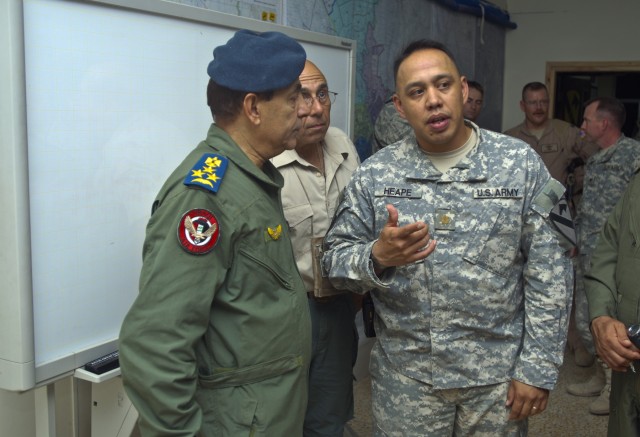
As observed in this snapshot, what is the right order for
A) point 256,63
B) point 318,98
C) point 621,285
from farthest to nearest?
point 318,98
point 621,285
point 256,63

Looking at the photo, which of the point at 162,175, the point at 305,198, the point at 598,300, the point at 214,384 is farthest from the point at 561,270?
the point at 162,175

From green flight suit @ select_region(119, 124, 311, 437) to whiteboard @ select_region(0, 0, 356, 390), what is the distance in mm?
326

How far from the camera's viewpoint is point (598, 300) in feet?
5.69

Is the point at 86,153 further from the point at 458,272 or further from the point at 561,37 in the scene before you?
the point at 561,37

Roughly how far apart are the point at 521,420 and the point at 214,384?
775 mm

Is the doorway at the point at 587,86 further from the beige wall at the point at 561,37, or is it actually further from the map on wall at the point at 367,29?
the map on wall at the point at 367,29

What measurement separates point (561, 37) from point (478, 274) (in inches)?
186

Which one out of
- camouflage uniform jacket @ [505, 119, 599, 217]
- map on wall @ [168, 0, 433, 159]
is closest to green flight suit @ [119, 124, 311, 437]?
map on wall @ [168, 0, 433, 159]

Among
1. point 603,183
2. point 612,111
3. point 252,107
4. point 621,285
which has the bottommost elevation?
point 621,285

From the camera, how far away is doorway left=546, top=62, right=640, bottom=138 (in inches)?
214

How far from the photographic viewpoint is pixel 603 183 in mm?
3482

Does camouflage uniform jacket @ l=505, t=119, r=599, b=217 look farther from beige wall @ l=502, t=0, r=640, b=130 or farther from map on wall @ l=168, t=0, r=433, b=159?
beige wall @ l=502, t=0, r=640, b=130

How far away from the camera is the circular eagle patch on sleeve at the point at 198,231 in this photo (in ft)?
3.52

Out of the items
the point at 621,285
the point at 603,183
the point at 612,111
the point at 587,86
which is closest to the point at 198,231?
the point at 621,285
